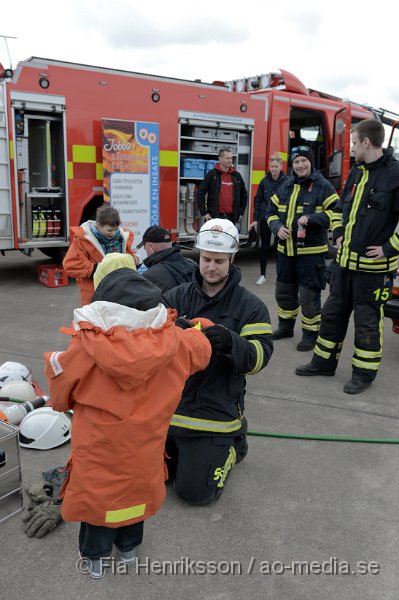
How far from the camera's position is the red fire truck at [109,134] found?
735 centimetres

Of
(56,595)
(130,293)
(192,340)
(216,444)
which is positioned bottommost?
(56,595)

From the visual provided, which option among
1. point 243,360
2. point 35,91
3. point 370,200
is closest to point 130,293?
point 243,360

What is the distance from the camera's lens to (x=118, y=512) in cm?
212

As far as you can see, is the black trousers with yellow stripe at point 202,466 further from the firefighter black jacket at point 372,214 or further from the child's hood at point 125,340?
the firefighter black jacket at point 372,214

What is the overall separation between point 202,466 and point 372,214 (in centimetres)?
244

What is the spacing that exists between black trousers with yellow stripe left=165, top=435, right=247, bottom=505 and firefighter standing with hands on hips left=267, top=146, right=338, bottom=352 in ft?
8.82

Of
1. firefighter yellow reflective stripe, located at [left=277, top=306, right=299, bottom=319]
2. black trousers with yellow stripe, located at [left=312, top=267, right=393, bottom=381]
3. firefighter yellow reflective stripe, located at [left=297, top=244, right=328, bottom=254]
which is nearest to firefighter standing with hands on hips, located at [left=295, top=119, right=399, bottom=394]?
black trousers with yellow stripe, located at [left=312, top=267, right=393, bottom=381]

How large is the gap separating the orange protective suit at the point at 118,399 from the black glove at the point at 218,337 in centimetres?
25

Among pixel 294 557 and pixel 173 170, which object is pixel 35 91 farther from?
pixel 294 557

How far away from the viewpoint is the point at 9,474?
2.53 m

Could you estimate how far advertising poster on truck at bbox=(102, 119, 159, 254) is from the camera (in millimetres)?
7930

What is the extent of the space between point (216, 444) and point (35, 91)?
5.99 m

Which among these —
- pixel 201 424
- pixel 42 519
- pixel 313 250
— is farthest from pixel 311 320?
pixel 42 519

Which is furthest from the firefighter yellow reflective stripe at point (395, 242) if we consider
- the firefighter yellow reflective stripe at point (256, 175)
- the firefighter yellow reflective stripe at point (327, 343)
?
the firefighter yellow reflective stripe at point (256, 175)
